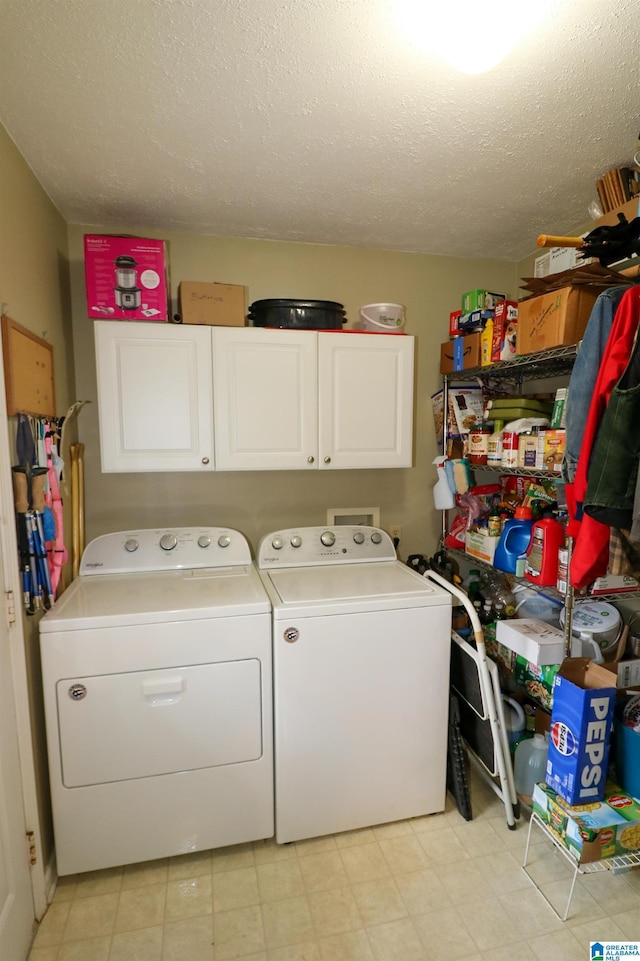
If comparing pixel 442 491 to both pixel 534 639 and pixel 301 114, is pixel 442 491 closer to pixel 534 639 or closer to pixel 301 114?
pixel 534 639

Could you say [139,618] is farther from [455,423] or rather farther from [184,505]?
[455,423]

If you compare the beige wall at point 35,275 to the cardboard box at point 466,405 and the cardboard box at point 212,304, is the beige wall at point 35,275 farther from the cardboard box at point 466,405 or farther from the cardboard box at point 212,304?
the cardboard box at point 466,405

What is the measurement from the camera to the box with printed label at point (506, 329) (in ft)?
6.43

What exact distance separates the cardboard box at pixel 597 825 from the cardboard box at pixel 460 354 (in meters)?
1.69

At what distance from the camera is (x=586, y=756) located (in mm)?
1562

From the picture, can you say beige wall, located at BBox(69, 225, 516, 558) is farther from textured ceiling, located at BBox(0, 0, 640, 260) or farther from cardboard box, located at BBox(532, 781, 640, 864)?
cardboard box, located at BBox(532, 781, 640, 864)

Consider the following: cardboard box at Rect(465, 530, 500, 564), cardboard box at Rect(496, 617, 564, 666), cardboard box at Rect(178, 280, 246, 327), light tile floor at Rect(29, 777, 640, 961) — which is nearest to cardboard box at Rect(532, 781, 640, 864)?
light tile floor at Rect(29, 777, 640, 961)

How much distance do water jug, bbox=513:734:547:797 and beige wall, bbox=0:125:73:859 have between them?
1775mm

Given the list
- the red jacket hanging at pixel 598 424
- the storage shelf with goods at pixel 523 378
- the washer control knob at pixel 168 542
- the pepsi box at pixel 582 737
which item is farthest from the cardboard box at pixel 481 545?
the washer control knob at pixel 168 542

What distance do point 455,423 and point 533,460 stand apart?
60cm

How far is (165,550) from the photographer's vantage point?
82.9 inches

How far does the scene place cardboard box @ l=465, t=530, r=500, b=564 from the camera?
84.0 inches

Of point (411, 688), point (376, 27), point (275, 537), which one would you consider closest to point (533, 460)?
point (411, 688)

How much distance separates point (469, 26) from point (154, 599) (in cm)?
184
